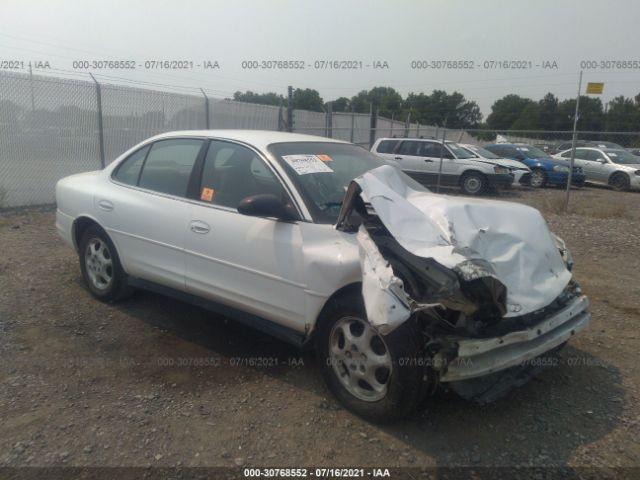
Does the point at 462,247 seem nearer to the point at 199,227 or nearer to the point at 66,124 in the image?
the point at 199,227

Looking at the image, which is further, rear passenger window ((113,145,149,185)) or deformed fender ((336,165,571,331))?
rear passenger window ((113,145,149,185))

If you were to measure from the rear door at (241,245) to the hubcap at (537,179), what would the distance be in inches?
604

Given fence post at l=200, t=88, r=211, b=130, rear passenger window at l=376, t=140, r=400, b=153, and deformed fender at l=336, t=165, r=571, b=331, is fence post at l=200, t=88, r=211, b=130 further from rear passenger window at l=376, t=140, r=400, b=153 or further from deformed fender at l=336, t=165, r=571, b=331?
deformed fender at l=336, t=165, r=571, b=331

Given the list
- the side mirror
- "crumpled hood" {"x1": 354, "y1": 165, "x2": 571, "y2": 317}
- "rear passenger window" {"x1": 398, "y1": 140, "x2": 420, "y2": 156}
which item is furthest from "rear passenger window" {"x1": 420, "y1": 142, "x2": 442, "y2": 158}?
the side mirror

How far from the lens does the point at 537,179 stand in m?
17.4

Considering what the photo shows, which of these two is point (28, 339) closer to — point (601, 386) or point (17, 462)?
point (17, 462)

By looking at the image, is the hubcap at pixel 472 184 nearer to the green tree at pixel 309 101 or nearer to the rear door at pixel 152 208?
the rear door at pixel 152 208

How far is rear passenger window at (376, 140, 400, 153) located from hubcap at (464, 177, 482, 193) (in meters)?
2.36

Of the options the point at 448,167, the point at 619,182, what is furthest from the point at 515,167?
the point at 619,182

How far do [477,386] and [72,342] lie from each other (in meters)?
2.98

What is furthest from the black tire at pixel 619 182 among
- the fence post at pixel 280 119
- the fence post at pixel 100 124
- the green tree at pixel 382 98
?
the green tree at pixel 382 98

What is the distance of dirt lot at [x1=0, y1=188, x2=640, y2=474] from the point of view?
9.32ft

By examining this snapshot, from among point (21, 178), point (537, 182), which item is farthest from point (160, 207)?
point (537, 182)

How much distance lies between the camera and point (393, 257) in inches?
117
